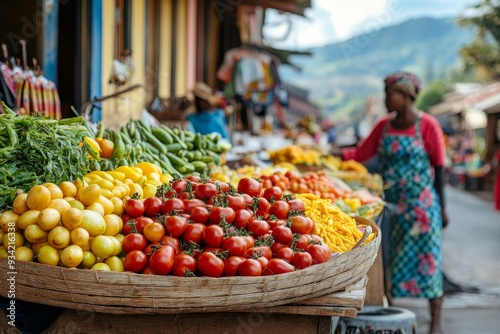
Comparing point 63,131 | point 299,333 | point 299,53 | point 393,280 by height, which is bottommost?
point 393,280

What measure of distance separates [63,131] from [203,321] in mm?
1125

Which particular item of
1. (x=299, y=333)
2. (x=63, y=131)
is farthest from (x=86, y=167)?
(x=299, y=333)

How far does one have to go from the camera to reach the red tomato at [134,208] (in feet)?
8.92

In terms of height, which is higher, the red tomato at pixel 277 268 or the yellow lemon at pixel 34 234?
the yellow lemon at pixel 34 234

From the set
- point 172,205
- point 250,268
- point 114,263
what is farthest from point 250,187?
point 114,263

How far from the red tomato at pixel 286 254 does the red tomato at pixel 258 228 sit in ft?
0.46

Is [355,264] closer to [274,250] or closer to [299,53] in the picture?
[274,250]

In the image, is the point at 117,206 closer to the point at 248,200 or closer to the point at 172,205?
the point at 172,205

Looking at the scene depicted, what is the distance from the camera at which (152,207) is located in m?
2.74

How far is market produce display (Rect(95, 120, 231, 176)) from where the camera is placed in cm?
371

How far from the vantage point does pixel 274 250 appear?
2.63 meters

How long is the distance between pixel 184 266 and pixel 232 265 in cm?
18

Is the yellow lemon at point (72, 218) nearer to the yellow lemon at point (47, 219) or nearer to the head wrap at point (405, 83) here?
the yellow lemon at point (47, 219)

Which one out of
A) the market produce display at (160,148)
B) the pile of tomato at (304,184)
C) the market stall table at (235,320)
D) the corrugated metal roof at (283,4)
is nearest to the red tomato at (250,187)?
the market stall table at (235,320)
